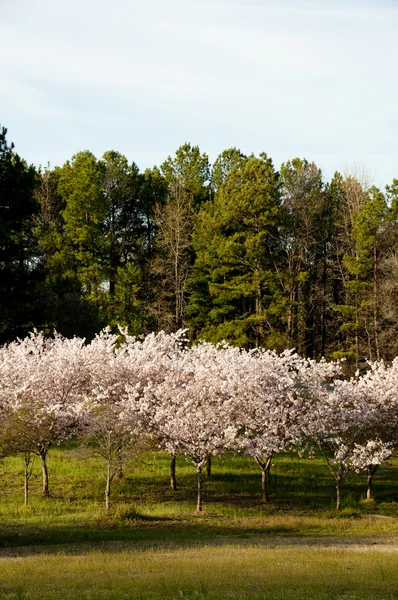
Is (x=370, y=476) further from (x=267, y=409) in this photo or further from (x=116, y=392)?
(x=116, y=392)

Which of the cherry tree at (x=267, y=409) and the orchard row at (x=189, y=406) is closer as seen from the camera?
the orchard row at (x=189, y=406)

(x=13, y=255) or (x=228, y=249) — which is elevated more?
(x=228, y=249)

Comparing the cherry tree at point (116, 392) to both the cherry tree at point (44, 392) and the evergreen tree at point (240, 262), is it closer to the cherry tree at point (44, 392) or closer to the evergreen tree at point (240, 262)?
the cherry tree at point (44, 392)

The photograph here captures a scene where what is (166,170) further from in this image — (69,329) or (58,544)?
(58,544)

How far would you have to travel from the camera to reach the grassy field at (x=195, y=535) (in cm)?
1767

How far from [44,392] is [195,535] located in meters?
13.7

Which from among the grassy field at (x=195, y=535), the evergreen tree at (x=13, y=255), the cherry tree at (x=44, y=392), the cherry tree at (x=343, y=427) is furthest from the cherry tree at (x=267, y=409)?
the evergreen tree at (x=13, y=255)

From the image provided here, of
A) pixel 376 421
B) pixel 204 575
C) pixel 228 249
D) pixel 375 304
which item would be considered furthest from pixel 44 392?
pixel 375 304

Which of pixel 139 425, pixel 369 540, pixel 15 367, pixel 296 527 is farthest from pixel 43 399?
pixel 369 540

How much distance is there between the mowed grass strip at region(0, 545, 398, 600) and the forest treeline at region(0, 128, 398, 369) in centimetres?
3642

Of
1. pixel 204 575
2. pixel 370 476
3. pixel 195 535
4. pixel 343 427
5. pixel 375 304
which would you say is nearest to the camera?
pixel 204 575

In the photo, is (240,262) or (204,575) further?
(240,262)

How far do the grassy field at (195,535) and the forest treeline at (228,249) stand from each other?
19.8m

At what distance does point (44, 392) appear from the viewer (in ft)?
131
